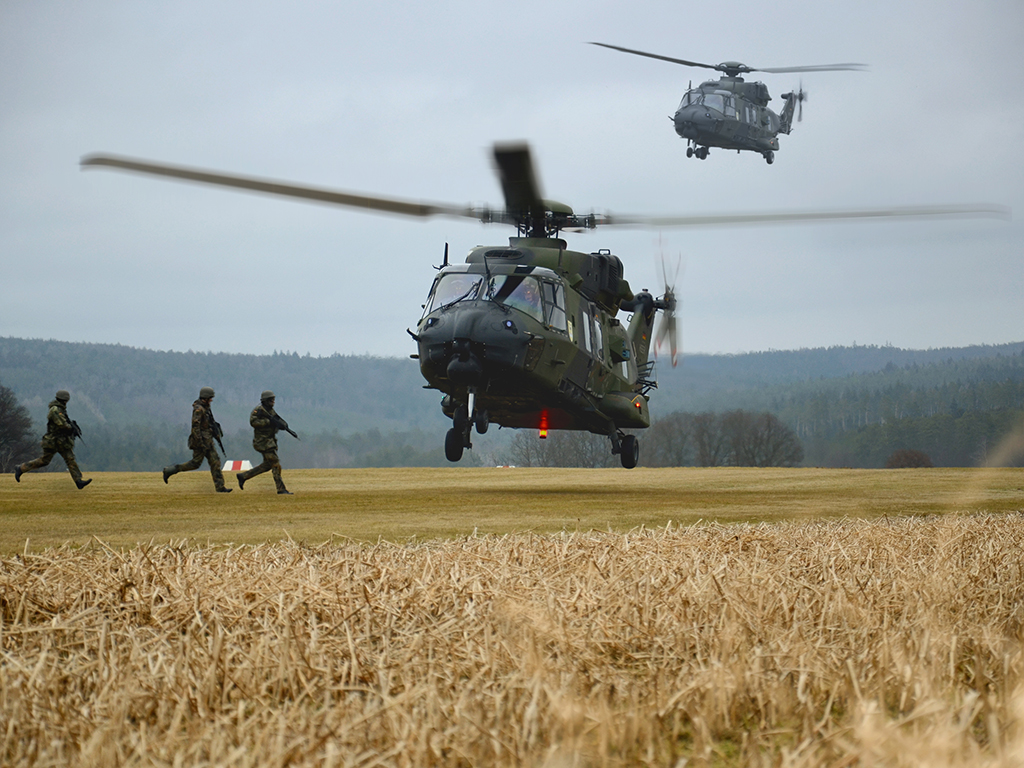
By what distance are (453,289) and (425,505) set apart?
4.43 m

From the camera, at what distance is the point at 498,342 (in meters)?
16.3

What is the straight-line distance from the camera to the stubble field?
90.3 inches

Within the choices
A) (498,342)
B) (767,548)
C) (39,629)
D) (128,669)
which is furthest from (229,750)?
(498,342)

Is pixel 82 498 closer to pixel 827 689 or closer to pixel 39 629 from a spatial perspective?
pixel 39 629

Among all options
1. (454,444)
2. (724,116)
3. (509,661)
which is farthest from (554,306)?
(724,116)

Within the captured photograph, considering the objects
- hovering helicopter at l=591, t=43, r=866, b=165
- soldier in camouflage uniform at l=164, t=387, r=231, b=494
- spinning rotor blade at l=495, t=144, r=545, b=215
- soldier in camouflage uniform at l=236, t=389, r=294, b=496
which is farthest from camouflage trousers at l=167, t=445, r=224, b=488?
hovering helicopter at l=591, t=43, r=866, b=165

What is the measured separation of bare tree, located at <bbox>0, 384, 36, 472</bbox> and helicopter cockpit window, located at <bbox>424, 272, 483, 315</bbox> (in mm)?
64813

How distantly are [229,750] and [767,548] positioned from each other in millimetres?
4465

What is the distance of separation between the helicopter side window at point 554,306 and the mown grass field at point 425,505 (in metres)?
2.86

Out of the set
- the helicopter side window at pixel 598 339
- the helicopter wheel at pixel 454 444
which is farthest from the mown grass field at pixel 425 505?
the helicopter side window at pixel 598 339

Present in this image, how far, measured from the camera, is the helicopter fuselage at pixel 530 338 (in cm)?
1639

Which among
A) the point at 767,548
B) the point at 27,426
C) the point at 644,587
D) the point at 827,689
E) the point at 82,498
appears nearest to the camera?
the point at 827,689

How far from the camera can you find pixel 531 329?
54.6 feet

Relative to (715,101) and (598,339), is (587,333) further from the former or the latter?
(715,101)
